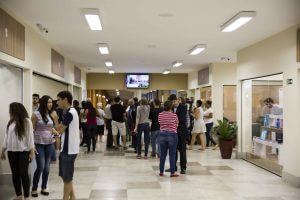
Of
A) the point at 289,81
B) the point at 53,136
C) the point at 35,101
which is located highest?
the point at 289,81

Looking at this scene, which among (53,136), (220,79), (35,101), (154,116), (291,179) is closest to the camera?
(53,136)

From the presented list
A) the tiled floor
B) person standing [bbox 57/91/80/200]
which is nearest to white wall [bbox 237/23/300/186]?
the tiled floor

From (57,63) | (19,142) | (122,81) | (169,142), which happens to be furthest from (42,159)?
(122,81)

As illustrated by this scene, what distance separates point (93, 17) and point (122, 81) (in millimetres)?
11535

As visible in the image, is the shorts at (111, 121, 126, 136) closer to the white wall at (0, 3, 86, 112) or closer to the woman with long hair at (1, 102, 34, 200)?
the white wall at (0, 3, 86, 112)

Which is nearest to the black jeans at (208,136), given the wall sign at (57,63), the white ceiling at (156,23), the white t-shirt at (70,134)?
the white ceiling at (156,23)

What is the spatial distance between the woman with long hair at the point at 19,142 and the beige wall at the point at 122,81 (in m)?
12.6

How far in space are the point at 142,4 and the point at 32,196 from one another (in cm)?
322

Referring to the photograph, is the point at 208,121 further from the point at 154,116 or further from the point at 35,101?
the point at 35,101

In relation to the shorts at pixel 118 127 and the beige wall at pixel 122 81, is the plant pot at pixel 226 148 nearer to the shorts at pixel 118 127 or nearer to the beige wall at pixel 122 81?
the shorts at pixel 118 127

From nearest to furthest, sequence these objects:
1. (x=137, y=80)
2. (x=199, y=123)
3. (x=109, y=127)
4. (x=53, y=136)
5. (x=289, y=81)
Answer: (x=53, y=136) < (x=289, y=81) < (x=199, y=123) < (x=109, y=127) < (x=137, y=80)

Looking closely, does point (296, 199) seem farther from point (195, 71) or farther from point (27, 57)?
point (195, 71)

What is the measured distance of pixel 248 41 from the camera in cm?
818

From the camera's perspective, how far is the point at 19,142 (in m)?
4.61
